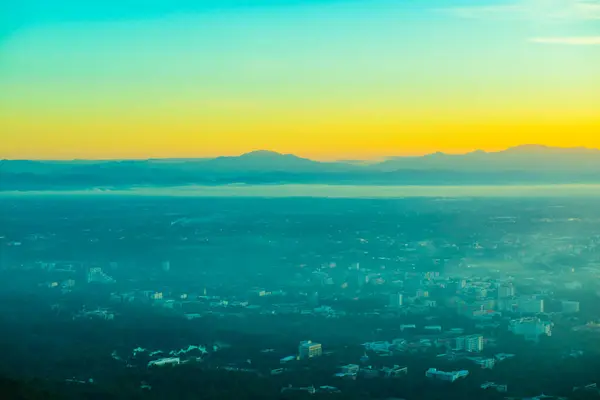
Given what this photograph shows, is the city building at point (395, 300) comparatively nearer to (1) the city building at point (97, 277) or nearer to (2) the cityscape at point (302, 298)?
(2) the cityscape at point (302, 298)

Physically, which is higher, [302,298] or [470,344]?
[302,298]

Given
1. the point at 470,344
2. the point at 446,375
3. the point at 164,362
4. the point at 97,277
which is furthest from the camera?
the point at 97,277

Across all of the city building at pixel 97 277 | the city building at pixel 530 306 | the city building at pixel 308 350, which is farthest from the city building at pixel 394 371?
the city building at pixel 97 277

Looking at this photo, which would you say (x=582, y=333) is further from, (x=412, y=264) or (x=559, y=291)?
(x=412, y=264)

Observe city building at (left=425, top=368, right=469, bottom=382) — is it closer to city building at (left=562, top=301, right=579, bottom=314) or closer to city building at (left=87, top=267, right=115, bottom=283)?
city building at (left=562, top=301, right=579, bottom=314)

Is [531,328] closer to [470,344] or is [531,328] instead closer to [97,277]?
[470,344]

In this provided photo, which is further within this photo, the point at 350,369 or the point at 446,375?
the point at 350,369

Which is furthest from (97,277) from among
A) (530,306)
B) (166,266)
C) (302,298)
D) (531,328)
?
(531,328)

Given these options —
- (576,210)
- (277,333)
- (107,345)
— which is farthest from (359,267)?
(576,210)
